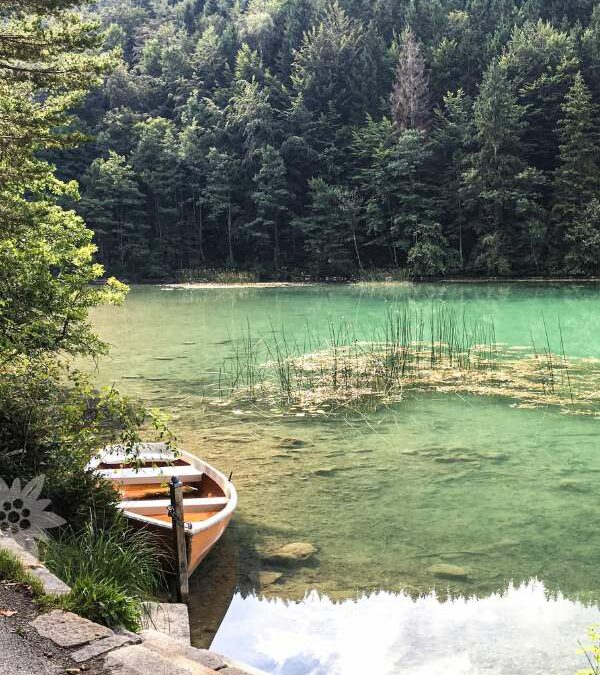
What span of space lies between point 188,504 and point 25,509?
1.65 meters

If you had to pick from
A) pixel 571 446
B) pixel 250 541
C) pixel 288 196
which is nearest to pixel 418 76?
pixel 288 196

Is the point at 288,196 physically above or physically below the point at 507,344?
above

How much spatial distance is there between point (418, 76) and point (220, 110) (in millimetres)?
12927

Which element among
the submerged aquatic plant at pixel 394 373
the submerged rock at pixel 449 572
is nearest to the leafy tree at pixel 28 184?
the submerged rock at pixel 449 572

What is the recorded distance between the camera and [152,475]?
21.9 ft

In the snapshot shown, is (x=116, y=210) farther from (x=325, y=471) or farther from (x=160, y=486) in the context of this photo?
(x=160, y=486)

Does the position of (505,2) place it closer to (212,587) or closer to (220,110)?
(220,110)

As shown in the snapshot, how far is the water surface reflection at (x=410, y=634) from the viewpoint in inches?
168

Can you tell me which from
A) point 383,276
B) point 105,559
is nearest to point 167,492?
point 105,559

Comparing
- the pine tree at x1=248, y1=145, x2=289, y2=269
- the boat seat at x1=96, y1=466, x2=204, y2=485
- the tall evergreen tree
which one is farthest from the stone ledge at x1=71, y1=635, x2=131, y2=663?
the pine tree at x1=248, y1=145, x2=289, y2=269

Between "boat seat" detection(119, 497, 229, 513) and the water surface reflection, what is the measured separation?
0.91 meters

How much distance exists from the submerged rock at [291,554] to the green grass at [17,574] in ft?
8.27

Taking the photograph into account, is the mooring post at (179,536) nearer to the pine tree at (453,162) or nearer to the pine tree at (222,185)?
the pine tree at (453,162)

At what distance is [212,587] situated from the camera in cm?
534
